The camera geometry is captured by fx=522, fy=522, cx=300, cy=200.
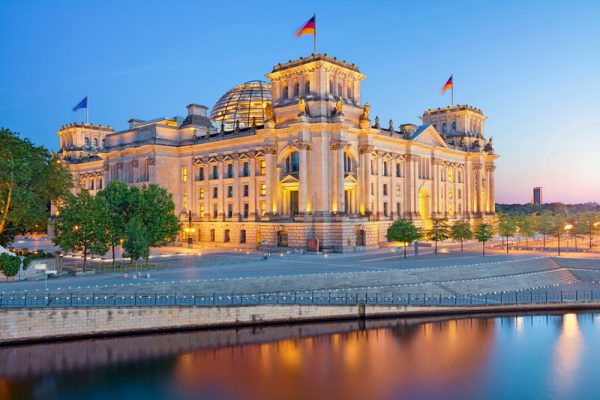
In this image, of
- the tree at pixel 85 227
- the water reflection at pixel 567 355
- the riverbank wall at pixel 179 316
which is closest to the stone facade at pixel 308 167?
the tree at pixel 85 227

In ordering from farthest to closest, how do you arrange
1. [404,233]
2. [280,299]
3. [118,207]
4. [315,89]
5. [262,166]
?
[262,166], [315,89], [404,233], [118,207], [280,299]

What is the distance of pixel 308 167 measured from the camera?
237 feet

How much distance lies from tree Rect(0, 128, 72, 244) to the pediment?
56389 mm

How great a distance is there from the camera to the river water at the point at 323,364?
2800cm

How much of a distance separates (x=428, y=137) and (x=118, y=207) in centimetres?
5934

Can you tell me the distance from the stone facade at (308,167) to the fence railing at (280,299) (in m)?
25.2

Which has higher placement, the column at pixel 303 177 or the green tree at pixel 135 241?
the column at pixel 303 177

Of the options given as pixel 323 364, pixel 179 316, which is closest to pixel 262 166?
pixel 179 316

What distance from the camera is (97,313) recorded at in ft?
115

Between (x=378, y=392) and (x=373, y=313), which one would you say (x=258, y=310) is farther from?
(x=378, y=392)

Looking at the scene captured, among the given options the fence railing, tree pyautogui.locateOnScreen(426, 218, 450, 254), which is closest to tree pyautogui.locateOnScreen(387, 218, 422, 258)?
tree pyautogui.locateOnScreen(426, 218, 450, 254)

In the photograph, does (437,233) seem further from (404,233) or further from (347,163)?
(347,163)

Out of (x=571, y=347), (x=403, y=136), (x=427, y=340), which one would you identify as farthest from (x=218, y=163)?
(x=571, y=347)

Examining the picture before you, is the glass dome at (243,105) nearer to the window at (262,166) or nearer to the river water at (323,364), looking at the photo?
the window at (262,166)
